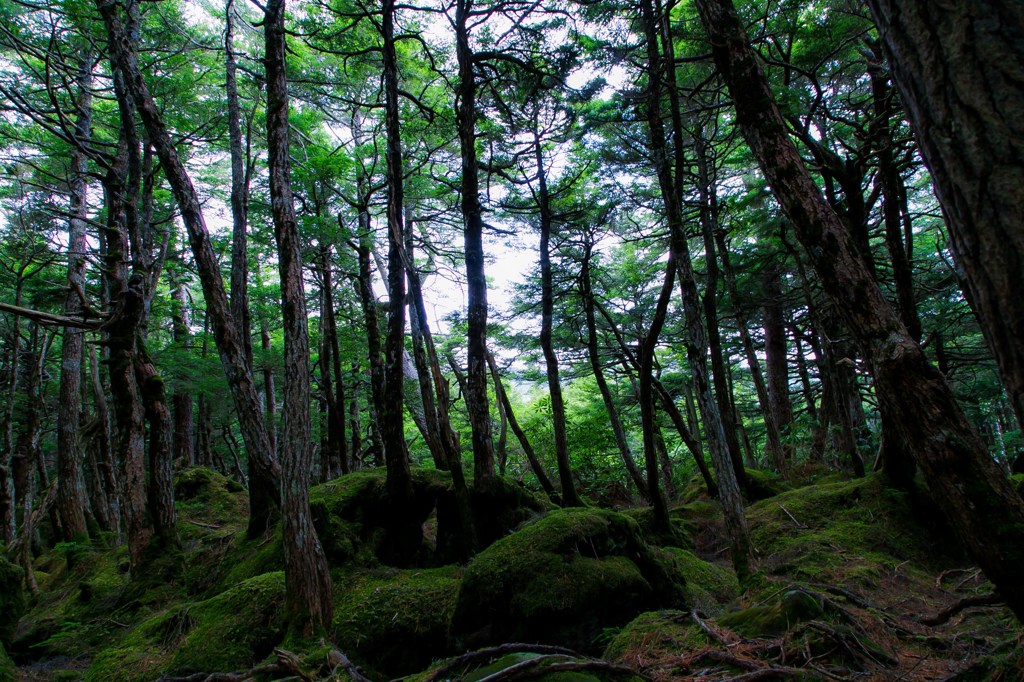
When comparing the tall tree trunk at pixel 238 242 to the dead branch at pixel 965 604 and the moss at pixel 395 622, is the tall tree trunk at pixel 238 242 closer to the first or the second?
the moss at pixel 395 622

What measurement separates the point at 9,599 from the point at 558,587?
788 centimetres

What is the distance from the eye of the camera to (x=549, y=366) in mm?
10742

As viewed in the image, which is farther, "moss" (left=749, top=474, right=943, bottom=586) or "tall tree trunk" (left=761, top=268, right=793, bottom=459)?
"tall tree trunk" (left=761, top=268, right=793, bottom=459)

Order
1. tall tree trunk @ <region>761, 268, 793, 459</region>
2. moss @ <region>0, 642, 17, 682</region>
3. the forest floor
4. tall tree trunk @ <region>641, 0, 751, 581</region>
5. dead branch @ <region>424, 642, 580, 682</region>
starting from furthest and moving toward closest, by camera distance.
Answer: tall tree trunk @ <region>761, 268, 793, 459</region> → tall tree trunk @ <region>641, 0, 751, 581</region> → moss @ <region>0, 642, 17, 682</region> → dead branch @ <region>424, 642, 580, 682</region> → the forest floor

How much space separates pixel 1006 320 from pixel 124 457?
10.5m

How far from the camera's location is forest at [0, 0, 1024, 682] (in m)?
2.78

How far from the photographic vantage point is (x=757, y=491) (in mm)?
11219

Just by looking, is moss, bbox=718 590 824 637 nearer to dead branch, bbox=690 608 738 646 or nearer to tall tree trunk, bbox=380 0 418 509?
dead branch, bbox=690 608 738 646

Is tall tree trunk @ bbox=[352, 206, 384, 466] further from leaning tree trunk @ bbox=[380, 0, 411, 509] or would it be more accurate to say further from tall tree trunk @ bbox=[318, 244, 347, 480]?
leaning tree trunk @ bbox=[380, 0, 411, 509]

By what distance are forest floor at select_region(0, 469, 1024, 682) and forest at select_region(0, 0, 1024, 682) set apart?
4 centimetres

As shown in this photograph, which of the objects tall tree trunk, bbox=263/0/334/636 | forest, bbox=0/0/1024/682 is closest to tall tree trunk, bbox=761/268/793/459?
forest, bbox=0/0/1024/682

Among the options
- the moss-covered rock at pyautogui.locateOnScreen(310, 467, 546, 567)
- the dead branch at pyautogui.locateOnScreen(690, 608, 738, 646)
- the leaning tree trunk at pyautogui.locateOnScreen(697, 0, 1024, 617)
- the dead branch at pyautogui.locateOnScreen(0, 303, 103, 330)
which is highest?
the dead branch at pyautogui.locateOnScreen(0, 303, 103, 330)

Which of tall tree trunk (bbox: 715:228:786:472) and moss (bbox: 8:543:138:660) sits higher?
tall tree trunk (bbox: 715:228:786:472)

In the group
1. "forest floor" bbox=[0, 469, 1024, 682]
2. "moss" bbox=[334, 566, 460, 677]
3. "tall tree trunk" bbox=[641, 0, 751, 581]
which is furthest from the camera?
"tall tree trunk" bbox=[641, 0, 751, 581]
